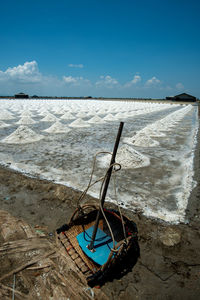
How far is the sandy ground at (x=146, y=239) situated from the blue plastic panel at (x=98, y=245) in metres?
0.30

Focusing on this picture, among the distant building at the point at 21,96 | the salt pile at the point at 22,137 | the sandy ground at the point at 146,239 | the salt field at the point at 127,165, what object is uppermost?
the distant building at the point at 21,96

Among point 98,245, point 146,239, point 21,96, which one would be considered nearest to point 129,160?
point 146,239

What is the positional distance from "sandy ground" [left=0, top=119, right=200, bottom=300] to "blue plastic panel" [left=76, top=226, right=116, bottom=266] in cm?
30

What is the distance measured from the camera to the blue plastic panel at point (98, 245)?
221 centimetres

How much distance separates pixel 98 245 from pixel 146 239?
71 centimetres

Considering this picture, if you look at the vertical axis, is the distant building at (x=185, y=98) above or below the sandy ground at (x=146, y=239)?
above

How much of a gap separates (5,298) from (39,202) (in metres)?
1.76

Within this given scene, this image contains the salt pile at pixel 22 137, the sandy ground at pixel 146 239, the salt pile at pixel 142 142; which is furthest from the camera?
the salt pile at pixel 22 137

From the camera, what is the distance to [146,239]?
8.43 feet

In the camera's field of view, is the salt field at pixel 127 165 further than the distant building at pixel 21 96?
No

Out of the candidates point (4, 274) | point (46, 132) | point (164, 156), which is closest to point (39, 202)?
point (4, 274)

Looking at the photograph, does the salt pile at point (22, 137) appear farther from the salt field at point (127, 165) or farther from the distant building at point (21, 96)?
the distant building at point (21, 96)

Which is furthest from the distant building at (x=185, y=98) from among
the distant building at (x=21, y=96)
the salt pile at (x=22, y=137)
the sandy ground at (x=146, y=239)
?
the sandy ground at (x=146, y=239)

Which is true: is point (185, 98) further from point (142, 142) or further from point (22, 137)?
point (22, 137)
